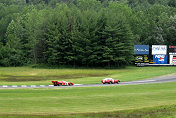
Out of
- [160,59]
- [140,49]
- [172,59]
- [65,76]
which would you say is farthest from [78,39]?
[65,76]

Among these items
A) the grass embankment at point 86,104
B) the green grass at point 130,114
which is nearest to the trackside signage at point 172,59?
the grass embankment at point 86,104

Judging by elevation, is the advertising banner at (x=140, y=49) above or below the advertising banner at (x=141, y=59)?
above

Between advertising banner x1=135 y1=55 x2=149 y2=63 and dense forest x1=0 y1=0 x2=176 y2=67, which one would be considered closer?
dense forest x1=0 y1=0 x2=176 y2=67

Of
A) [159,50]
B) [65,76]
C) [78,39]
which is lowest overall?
[65,76]

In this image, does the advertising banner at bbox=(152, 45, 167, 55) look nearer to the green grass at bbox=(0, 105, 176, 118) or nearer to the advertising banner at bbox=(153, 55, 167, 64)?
the advertising banner at bbox=(153, 55, 167, 64)

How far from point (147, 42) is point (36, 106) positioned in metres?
95.4

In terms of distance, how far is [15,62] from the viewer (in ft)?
348

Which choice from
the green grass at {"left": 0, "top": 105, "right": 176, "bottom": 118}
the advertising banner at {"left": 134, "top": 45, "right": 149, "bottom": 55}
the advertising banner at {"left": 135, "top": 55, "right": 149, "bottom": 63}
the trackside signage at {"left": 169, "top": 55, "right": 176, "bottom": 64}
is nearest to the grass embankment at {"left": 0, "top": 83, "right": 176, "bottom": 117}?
the green grass at {"left": 0, "top": 105, "right": 176, "bottom": 118}

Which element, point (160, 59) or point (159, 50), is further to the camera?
point (159, 50)

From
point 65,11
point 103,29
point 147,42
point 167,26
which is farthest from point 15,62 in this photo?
point 167,26

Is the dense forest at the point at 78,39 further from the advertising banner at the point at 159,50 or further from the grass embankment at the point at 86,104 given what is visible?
the grass embankment at the point at 86,104

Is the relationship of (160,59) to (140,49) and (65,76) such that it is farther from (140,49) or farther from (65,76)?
(65,76)

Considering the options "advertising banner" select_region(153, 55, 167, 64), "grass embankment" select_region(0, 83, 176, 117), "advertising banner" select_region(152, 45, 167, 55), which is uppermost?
"advertising banner" select_region(152, 45, 167, 55)

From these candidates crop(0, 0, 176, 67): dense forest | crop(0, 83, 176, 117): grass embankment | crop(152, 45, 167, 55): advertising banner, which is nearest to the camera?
crop(0, 83, 176, 117): grass embankment
